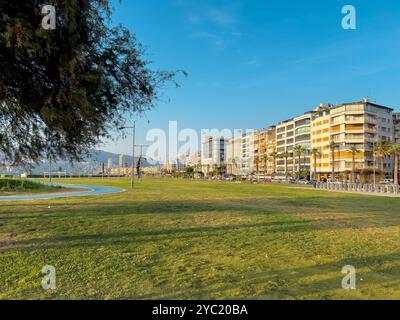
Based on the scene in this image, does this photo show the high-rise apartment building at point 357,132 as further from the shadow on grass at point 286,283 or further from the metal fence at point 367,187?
the shadow on grass at point 286,283

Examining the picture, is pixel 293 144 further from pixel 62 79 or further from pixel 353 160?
pixel 62 79

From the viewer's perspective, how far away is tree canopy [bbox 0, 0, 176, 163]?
7398 mm

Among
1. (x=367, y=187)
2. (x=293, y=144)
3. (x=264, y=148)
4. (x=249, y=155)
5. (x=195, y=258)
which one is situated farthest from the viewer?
(x=249, y=155)

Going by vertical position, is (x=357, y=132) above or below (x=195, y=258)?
above

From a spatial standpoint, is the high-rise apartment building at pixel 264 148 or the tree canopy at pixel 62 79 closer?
the tree canopy at pixel 62 79

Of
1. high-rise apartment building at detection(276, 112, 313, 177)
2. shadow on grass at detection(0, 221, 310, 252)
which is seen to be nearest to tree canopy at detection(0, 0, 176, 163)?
shadow on grass at detection(0, 221, 310, 252)

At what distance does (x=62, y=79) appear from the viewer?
26.3 feet

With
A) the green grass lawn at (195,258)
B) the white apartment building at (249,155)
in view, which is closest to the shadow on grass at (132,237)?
the green grass lawn at (195,258)

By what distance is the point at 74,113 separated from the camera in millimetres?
8305

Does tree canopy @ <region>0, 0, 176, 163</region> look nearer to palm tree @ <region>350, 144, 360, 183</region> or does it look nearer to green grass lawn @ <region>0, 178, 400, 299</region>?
green grass lawn @ <region>0, 178, 400, 299</region>

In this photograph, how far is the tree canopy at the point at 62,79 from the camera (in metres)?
7.40

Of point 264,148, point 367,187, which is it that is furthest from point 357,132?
point 264,148
